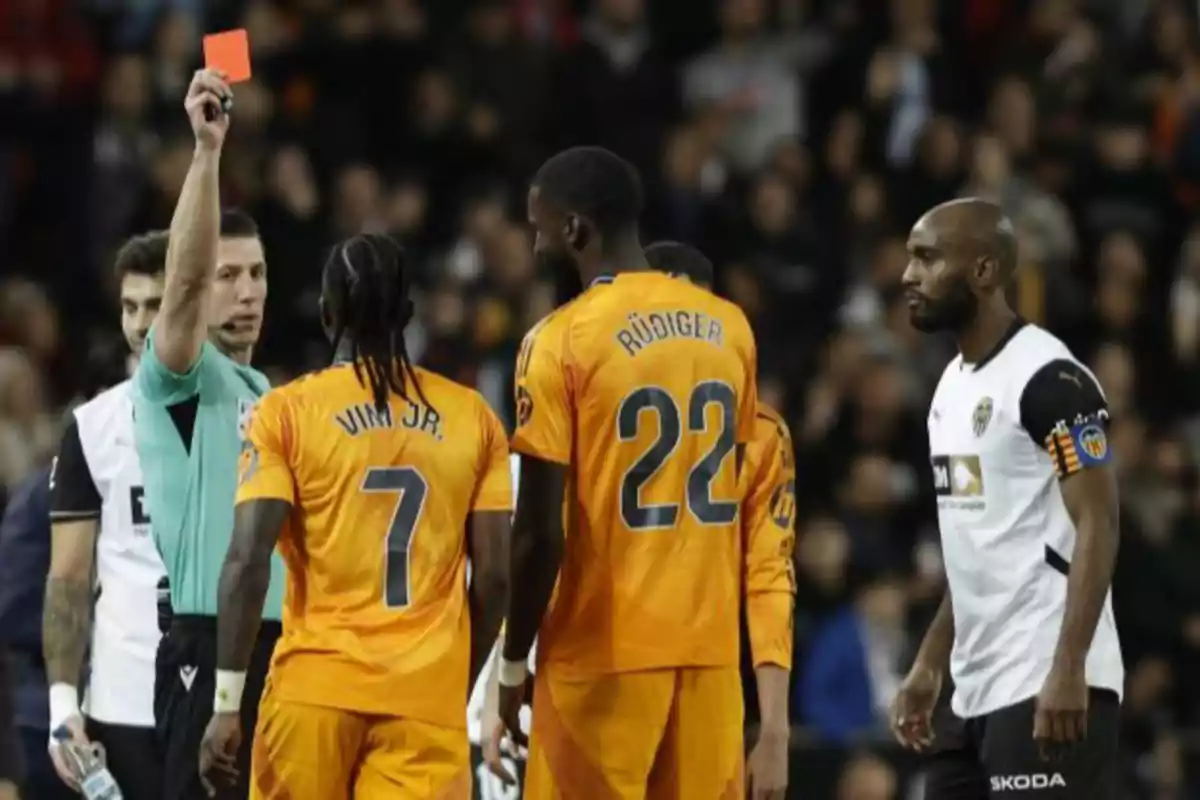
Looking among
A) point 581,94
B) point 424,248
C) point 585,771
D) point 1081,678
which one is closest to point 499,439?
point 585,771

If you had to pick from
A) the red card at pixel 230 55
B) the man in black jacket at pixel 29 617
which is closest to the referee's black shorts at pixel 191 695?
the man in black jacket at pixel 29 617

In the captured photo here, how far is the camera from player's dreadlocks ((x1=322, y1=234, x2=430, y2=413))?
660cm

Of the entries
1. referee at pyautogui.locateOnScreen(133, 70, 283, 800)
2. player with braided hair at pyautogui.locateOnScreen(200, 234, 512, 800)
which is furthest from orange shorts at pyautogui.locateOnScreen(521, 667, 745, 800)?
referee at pyautogui.locateOnScreen(133, 70, 283, 800)

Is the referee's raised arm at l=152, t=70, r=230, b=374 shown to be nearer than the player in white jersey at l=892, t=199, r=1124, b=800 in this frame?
Yes

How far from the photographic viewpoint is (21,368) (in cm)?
1159

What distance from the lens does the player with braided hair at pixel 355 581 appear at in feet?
21.2

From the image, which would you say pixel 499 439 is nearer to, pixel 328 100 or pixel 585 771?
pixel 585 771

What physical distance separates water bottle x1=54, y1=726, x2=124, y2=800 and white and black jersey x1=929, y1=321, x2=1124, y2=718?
243cm

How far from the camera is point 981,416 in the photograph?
7.26m

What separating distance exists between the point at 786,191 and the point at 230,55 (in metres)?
7.89

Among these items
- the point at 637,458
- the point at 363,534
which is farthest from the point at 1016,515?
the point at 363,534

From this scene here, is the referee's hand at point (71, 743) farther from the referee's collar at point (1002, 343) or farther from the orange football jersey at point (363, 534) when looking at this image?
the referee's collar at point (1002, 343)

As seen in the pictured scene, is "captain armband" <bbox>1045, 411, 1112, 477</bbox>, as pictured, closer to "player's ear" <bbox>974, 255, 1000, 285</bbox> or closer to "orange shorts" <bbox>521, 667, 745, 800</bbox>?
"player's ear" <bbox>974, 255, 1000, 285</bbox>

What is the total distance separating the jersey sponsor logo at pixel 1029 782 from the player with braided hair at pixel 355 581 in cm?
154
